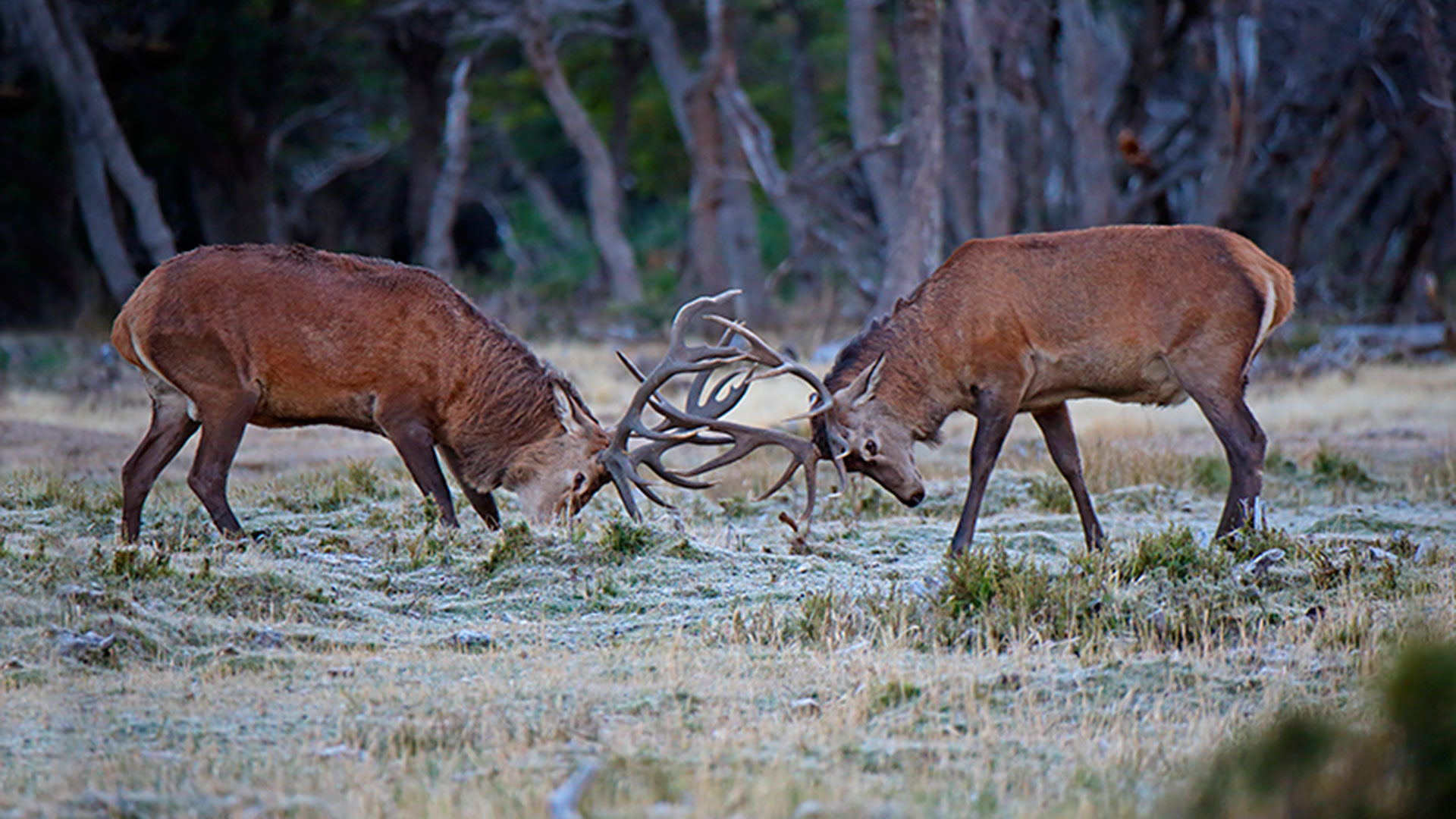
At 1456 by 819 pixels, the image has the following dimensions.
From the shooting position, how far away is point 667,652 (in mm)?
6859

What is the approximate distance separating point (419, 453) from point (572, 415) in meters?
1.02

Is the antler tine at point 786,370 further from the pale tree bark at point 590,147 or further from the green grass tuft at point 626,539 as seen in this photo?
the pale tree bark at point 590,147

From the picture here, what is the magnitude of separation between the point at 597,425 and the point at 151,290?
110 inches

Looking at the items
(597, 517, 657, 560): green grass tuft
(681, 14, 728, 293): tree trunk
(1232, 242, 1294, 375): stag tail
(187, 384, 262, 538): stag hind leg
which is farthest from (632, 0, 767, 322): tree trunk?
(187, 384, 262, 538): stag hind leg

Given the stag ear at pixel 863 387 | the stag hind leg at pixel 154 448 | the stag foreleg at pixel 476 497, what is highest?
the stag ear at pixel 863 387

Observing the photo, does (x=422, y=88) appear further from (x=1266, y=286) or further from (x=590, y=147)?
(x=1266, y=286)

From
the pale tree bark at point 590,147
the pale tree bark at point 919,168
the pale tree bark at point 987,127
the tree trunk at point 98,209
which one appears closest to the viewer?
the pale tree bark at point 919,168

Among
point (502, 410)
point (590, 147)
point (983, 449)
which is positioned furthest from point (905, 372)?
point (590, 147)

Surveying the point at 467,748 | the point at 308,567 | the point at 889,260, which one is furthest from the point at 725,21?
the point at 467,748

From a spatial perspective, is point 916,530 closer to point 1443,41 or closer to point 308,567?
point 308,567

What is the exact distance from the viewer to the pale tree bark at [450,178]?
26953 millimetres

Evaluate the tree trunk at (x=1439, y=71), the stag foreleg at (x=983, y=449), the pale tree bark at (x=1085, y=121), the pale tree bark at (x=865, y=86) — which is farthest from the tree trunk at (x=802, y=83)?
the stag foreleg at (x=983, y=449)

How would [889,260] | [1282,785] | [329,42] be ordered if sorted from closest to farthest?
1. [1282,785]
2. [889,260]
3. [329,42]

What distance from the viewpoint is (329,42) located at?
30234 millimetres
